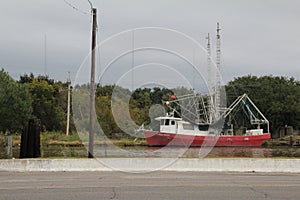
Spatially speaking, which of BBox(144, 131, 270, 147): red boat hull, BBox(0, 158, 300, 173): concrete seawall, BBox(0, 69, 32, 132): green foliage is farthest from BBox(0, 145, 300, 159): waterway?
BBox(0, 69, 32, 132): green foliage

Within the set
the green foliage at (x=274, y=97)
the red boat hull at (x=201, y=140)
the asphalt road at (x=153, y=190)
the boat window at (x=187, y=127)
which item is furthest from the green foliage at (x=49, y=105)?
the asphalt road at (x=153, y=190)

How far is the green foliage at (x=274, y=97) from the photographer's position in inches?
2876

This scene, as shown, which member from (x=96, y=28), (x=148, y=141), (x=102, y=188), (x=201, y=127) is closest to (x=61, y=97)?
(x=148, y=141)

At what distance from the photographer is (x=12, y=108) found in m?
54.5

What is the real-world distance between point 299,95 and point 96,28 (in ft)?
193

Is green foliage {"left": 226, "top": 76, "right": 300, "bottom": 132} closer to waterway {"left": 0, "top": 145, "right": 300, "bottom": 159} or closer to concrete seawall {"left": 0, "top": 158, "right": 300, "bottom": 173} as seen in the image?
waterway {"left": 0, "top": 145, "right": 300, "bottom": 159}

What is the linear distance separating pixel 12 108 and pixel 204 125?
2348 cm

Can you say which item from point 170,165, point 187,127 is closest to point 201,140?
point 187,127

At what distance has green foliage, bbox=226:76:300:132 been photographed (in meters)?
73.1

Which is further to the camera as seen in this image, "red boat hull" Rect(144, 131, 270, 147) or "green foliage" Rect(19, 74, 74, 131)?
"green foliage" Rect(19, 74, 74, 131)

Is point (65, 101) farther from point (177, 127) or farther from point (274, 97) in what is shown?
point (274, 97)

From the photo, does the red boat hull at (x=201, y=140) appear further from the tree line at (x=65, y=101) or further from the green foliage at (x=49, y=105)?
the green foliage at (x=49, y=105)

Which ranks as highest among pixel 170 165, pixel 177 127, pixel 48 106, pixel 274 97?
pixel 274 97

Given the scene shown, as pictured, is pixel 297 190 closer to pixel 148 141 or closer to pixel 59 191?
pixel 59 191
